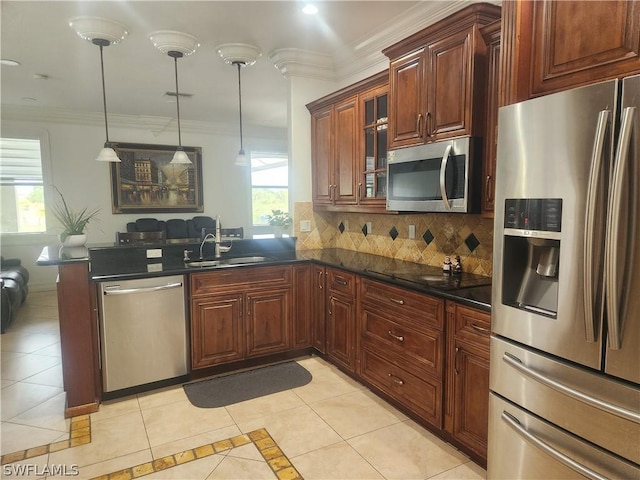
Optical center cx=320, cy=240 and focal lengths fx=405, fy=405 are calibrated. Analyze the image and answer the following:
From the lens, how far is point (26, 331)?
449cm

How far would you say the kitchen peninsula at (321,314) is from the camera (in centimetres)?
233

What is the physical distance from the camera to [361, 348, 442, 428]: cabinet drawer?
2.38 meters

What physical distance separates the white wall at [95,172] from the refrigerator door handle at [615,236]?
6951 millimetres

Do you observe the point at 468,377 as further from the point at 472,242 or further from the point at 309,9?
the point at 309,9

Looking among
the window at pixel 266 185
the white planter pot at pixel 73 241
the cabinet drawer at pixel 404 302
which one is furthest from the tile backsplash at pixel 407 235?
the window at pixel 266 185

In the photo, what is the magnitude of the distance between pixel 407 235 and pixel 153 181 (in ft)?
17.4

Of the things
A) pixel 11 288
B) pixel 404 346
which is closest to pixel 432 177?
pixel 404 346

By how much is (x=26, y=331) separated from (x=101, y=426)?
8.69 ft

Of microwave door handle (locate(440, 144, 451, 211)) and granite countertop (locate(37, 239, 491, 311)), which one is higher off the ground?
microwave door handle (locate(440, 144, 451, 211))

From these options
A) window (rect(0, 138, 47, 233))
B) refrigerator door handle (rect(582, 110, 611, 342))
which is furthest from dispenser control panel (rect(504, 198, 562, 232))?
window (rect(0, 138, 47, 233))

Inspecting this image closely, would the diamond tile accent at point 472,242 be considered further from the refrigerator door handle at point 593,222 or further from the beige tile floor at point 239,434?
the refrigerator door handle at point 593,222

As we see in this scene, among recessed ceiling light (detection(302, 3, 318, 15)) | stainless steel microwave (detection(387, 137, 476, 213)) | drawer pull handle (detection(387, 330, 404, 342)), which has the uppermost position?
recessed ceiling light (detection(302, 3, 318, 15))

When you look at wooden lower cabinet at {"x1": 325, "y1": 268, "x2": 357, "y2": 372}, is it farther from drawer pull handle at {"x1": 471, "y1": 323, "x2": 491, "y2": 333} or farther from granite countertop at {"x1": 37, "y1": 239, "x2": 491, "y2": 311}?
drawer pull handle at {"x1": 471, "y1": 323, "x2": 491, "y2": 333}

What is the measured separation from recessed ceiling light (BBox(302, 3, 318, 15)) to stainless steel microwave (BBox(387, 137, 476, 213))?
1200mm
